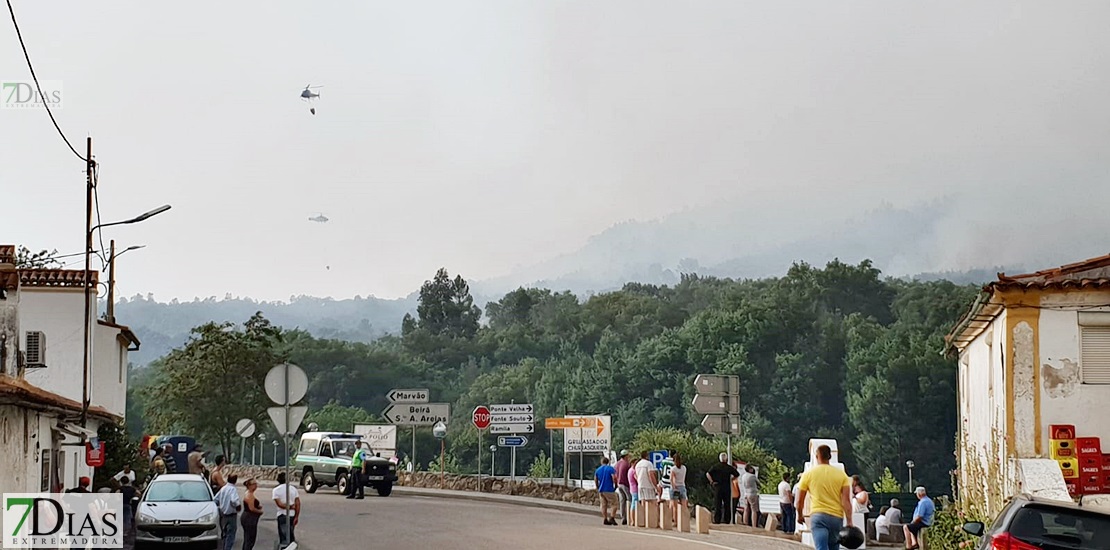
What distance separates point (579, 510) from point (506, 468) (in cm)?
6434

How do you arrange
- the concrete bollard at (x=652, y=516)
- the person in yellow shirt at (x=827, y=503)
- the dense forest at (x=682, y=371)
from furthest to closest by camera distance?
the dense forest at (x=682, y=371)
the concrete bollard at (x=652, y=516)
the person in yellow shirt at (x=827, y=503)

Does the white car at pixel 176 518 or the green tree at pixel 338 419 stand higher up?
the white car at pixel 176 518

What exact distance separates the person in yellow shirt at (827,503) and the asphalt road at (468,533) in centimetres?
747

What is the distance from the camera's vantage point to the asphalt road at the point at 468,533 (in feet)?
74.4

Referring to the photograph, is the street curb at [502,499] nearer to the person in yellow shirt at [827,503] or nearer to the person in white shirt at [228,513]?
the person in white shirt at [228,513]

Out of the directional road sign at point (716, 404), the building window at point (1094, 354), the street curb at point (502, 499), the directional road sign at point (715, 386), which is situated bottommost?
the street curb at point (502, 499)

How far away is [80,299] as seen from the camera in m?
44.5

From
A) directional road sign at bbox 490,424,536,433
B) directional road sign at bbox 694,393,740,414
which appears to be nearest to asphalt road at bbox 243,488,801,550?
directional road sign at bbox 694,393,740,414

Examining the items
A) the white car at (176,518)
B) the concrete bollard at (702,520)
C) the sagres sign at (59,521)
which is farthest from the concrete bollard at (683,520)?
the sagres sign at (59,521)

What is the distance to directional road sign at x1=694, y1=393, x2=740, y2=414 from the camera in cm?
2709

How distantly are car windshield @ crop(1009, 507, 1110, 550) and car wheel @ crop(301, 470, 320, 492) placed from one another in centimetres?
3060

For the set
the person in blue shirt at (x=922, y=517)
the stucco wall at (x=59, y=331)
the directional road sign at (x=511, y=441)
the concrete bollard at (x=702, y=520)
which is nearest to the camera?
the concrete bollard at (x=702, y=520)

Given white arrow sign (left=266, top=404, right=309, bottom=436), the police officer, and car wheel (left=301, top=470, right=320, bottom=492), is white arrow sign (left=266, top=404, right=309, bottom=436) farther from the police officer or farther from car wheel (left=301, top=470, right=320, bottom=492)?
car wheel (left=301, top=470, right=320, bottom=492)

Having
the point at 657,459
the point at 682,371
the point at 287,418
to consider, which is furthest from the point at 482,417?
the point at 682,371
